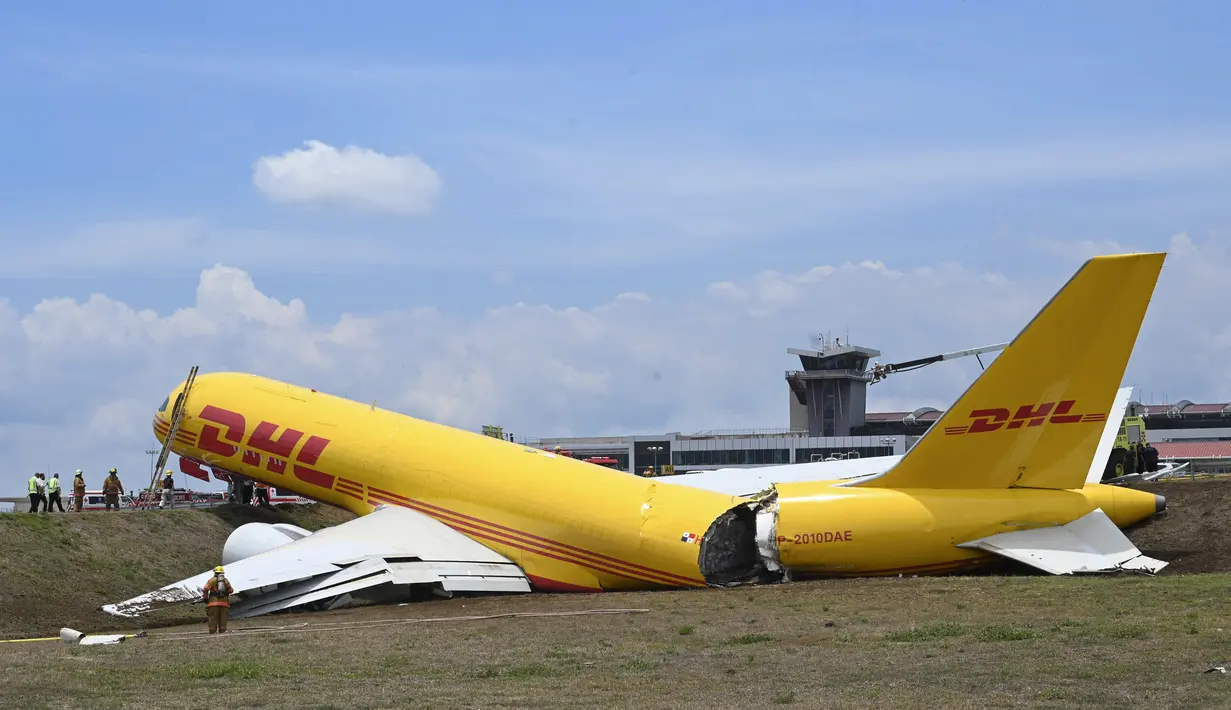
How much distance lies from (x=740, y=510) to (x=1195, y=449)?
9033 centimetres

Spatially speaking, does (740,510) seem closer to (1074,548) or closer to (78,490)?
(1074,548)

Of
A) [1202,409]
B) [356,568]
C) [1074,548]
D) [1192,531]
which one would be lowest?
[356,568]

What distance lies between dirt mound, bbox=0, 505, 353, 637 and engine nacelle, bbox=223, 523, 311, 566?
1.80 metres

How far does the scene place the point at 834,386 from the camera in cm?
11769

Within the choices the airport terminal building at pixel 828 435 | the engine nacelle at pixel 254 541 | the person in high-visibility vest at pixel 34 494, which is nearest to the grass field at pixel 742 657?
the engine nacelle at pixel 254 541

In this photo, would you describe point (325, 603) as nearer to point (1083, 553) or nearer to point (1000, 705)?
point (1083, 553)

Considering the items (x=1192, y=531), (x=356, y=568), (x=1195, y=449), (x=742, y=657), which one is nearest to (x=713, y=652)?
(x=742, y=657)

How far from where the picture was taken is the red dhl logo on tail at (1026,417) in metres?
24.0

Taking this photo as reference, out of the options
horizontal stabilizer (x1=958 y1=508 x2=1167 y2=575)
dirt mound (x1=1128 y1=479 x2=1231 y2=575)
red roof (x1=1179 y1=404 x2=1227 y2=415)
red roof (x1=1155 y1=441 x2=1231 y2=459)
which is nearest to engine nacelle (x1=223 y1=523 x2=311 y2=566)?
horizontal stabilizer (x1=958 y1=508 x2=1167 y2=575)

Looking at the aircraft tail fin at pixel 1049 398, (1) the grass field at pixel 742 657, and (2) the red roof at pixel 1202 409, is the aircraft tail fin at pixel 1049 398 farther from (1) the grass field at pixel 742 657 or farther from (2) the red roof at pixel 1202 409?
(2) the red roof at pixel 1202 409

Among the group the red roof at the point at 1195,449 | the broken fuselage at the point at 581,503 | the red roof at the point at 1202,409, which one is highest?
the red roof at the point at 1202,409

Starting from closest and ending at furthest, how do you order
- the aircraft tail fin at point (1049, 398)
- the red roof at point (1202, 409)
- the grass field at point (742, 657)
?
1. the grass field at point (742, 657)
2. the aircraft tail fin at point (1049, 398)
3. the red roof at point (1202, 409)

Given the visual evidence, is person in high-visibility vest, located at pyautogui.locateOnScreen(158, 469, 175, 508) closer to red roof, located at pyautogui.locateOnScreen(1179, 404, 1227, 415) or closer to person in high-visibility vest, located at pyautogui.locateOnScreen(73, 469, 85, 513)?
person in high-visibility vest, located at pyautogui.locateOnScreen(73, 469, 85, 513)

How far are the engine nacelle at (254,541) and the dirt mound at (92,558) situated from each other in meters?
1.80
